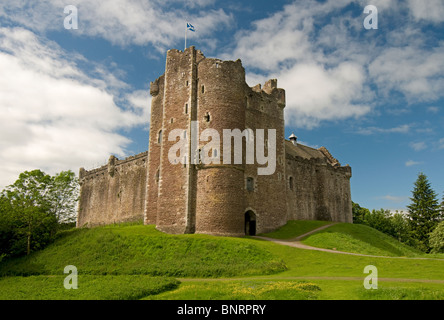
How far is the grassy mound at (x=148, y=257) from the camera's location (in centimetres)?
2494

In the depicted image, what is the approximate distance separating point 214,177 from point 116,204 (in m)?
22.0

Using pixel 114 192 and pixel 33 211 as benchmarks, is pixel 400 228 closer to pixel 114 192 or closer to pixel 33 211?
pixel 114 192

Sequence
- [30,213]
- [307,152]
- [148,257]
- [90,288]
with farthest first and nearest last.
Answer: [307,152] < [30,213] < [148,257] < [90,288]

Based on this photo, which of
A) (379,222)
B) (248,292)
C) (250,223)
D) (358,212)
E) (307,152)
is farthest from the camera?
(358,212)

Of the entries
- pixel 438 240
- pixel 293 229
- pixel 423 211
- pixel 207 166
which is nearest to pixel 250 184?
pixel 207 166

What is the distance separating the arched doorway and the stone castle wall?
13.3m

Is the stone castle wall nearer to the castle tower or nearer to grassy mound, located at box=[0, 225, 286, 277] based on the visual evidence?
the castle tower

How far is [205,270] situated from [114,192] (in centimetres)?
3169

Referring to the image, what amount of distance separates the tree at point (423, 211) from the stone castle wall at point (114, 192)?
42613 millimetres

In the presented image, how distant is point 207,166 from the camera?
3550 centimetres

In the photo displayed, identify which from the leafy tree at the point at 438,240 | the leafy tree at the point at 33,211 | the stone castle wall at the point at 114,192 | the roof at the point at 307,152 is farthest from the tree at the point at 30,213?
the leafy tree at the point at 438,240

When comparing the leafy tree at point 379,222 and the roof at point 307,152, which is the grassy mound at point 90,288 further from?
the leafy tree at point 379,222

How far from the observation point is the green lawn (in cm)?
1686

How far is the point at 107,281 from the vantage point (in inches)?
847
